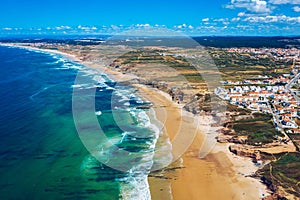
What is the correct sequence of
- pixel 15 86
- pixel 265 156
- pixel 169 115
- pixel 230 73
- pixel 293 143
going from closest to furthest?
pixel 265 156 → pixel 293 143 → pixel 169 115 → pixel 15 86 → pixel 230 73

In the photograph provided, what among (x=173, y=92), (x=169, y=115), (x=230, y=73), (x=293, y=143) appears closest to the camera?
(x=293, y=143)

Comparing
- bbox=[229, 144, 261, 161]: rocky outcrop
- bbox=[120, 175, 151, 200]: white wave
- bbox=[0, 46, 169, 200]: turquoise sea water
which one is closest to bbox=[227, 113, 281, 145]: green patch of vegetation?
bbox=[229, 144, 261, 161]: rocky outcrop

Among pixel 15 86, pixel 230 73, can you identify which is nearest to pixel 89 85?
pixel 15 86

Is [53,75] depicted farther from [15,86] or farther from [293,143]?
[293,143]

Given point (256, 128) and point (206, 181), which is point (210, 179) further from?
point (256, 128)

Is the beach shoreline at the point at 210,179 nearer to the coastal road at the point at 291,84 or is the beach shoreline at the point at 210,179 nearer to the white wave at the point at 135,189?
the white wave at the point at 135,189

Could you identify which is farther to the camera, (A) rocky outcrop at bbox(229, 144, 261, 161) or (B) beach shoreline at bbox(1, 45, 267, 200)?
(A) rocky outcrop at bbox(229, 144, 261, 161)

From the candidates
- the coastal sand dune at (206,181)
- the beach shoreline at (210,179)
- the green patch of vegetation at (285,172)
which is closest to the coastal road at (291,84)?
the green patch of vegetation at (285,172)

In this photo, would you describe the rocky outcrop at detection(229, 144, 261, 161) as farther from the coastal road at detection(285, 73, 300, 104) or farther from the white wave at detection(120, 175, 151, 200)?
the coastal road at detection(285, 73, 300, 104)
